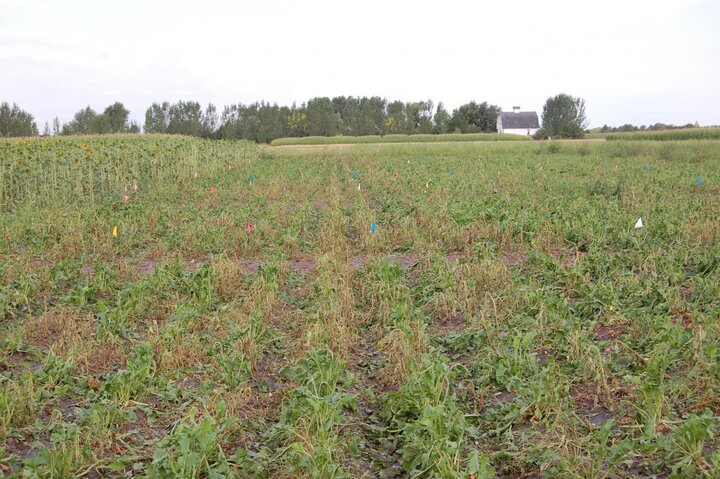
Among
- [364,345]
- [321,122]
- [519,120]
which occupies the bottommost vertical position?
[364,345]

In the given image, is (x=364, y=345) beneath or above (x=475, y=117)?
beneath

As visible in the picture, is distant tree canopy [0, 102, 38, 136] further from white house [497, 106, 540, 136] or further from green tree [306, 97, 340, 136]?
white house [497, 106, 540, 136]

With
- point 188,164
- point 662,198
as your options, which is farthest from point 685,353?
point 188,164

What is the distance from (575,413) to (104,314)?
152 inches

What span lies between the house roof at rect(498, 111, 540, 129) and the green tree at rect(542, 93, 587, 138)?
8.80 meters

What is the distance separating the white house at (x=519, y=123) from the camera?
77.5 metres

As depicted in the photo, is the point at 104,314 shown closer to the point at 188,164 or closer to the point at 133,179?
the point at 133,179

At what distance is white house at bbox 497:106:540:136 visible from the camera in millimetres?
77500

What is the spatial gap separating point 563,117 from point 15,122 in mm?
52736

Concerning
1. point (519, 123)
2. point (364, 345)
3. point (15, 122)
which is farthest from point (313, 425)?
point (519, 123)

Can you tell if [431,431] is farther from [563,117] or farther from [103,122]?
[563,117]

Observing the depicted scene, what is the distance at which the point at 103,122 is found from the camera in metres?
56.1

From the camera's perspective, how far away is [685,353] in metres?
4.07

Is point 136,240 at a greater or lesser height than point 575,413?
greater
